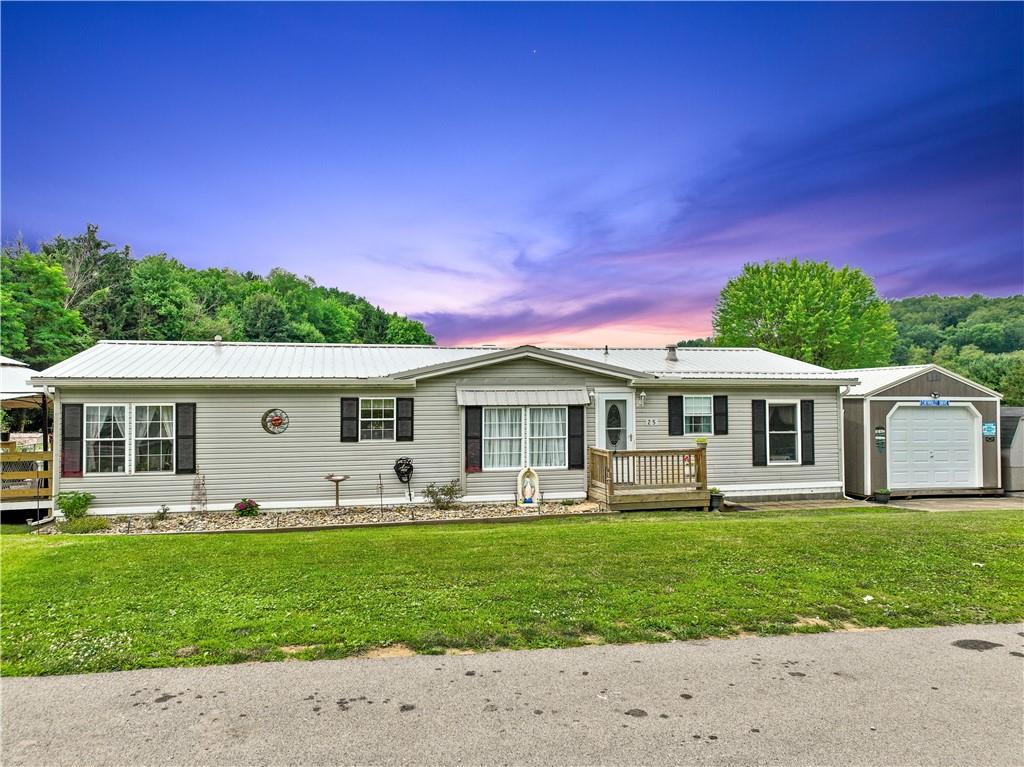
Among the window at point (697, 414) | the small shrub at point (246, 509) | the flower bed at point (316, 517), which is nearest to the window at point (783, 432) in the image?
the window at point (697, 414)

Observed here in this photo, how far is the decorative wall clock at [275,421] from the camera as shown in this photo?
41.0 feet

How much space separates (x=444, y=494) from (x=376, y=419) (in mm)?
2225

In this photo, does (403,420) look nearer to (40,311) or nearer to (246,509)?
(246,509)

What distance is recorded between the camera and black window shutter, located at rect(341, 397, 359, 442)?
1282 centimetres

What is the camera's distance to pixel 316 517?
1186 cm

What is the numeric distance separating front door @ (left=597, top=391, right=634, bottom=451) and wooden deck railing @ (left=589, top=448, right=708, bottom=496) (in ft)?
2.09

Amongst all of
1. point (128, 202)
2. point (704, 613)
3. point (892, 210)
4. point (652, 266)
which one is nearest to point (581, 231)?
point (652, 266)

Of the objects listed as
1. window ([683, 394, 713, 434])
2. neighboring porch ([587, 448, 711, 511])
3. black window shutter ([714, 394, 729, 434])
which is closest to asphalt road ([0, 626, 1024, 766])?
neighboring porch ([587, 448, 711, 511])

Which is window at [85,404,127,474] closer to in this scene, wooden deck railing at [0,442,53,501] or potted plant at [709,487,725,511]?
wooden deck railing at [0,442,53,501]

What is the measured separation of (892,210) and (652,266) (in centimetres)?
870

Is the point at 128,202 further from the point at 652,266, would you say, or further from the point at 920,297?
the point at 920,297

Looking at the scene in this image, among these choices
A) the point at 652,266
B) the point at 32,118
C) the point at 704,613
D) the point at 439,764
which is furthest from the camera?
the point at 652,266

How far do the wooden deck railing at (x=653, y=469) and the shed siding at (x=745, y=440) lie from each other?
36.0 inches

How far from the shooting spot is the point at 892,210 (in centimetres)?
2147
